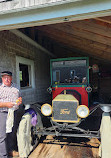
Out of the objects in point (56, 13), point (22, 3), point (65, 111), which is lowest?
point (65, 111)

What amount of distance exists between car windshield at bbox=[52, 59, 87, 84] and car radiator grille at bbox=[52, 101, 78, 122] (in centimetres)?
111

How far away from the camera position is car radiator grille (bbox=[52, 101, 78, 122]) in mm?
2471

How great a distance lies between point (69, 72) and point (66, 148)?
6.15 feet

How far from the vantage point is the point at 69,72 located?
11.7 ft

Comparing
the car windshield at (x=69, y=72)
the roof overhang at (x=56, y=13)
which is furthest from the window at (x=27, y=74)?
the roof overhang at (x=56, y=13)

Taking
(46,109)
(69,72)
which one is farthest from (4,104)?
(69,72)

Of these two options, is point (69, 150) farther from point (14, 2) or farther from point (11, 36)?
point (11, 36)

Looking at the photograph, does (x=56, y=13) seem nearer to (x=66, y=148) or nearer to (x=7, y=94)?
(x=7, y=94)

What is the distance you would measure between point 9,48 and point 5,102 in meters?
1.71

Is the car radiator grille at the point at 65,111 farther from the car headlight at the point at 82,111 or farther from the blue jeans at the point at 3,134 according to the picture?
the blue jeans at the point at 3,134

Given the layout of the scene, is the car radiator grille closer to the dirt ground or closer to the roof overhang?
the dirt ground

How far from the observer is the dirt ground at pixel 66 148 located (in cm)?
231

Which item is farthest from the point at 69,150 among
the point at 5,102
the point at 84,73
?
the point at 84,73

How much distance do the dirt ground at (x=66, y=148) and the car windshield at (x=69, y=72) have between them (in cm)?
147
